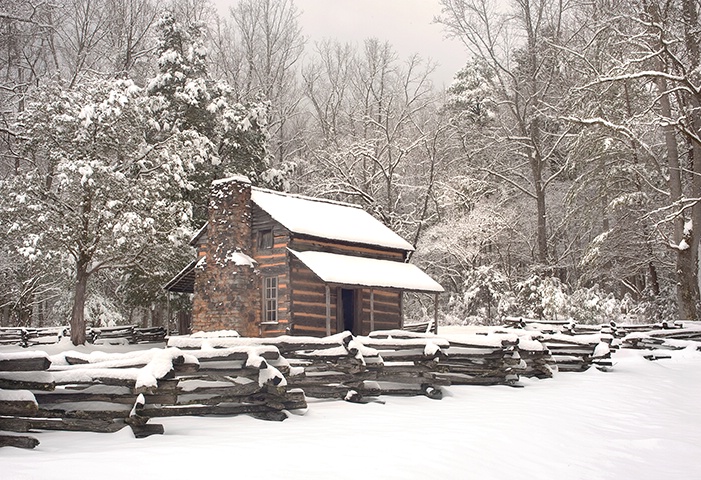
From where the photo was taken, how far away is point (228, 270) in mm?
21016

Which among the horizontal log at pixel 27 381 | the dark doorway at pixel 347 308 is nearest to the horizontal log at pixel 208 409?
the horizontal log at pixel 27 381

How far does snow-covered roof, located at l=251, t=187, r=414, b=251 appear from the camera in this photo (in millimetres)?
Result: 21109

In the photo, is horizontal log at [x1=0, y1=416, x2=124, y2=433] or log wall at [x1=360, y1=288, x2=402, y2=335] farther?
log wall at [x1=360, y1=288, x2=402, y2=335]

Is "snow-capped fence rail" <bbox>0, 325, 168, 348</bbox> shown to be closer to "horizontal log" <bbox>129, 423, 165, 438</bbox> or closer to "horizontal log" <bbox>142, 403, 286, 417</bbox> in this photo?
"horizontal log" <bbox>142, 403, 286, 417</bbox>

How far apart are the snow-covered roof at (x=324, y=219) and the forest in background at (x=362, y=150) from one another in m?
5.04

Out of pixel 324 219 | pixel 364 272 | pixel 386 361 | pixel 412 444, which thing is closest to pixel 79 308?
pixel 324 219

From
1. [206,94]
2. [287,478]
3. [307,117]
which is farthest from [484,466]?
[307,117]

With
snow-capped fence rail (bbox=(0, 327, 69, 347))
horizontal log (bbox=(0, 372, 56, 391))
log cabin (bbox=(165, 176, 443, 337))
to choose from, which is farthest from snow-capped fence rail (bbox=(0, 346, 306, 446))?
snow-capped fence rail (bbox=(0, 327, 69, 347))

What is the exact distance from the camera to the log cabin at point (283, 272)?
20.4 meters

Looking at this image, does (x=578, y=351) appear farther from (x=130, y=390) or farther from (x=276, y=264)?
(x=130, y=390)

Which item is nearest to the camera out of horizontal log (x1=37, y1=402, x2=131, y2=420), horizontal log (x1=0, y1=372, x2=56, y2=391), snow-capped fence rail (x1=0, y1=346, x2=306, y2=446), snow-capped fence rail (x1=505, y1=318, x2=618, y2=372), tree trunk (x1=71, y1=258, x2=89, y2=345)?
snow-capped fence rail (x1=0, y1=346, x2=306, y2=446)

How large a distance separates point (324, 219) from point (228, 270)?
4.01 m

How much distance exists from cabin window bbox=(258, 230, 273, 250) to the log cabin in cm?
3

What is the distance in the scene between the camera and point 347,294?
76.5 ft
